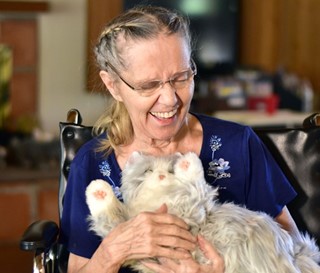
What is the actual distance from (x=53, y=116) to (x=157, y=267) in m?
2.78

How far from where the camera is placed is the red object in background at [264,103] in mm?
4047

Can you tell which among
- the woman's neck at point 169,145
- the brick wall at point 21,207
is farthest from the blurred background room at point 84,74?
the woman's neck at point 169,145

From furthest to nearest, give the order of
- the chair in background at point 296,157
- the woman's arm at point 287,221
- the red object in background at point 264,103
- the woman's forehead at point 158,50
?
the red object in background at point 264,103 → the chair in background at point 296,157 → the woman's arm at point 287,221 → the woman's forehead at point 158,50

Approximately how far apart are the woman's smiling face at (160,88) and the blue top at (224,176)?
13 centimetres

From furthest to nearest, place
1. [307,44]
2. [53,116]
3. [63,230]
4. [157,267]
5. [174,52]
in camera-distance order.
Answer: [307,44], [53,116], [63,230], [174,52], [157,267]

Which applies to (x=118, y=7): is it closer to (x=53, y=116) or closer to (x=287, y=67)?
(x=53, y=116)

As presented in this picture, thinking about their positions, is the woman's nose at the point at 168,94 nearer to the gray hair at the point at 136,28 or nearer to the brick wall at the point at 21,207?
the gray hair at the point at 136,28

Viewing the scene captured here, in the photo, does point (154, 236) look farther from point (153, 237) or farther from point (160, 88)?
point (160, 88)

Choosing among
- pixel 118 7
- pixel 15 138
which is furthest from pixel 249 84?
pixel 15 138

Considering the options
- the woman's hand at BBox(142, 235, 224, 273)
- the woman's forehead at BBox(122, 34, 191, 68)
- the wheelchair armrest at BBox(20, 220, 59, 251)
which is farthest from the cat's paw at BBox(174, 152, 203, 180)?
the wheelchair armrest at BBox(20, 220, 59, 251)

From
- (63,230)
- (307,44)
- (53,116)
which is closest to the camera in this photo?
(63,230)

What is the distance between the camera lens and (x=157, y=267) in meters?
1.52

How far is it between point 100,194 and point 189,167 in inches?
7.5

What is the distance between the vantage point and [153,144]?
184 cm
